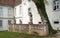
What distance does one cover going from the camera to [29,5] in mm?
31609

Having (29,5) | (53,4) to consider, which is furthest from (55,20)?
(29,5)

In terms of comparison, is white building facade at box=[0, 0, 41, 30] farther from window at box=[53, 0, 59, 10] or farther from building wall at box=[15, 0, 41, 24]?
window at box=[53, 0, 59, 10]

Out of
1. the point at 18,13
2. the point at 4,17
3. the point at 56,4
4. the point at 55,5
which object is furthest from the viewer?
the point at 4,17

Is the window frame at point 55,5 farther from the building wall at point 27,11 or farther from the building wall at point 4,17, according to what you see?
the building wall at point 4,17

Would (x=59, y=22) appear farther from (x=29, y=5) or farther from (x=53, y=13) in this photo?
(x=29, y=5)

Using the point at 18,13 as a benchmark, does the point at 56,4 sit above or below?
above

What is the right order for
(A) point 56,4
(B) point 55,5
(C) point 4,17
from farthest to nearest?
(C) point 4,17
(B) point 55,5
(A) point 56,4

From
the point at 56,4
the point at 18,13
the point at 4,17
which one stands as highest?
the point at 56,4

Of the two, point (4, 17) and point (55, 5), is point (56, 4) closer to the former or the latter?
point (55, 5)

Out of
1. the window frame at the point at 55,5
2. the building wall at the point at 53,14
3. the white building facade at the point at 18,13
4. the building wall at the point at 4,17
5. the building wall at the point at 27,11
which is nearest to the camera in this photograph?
the building wall at the point at 53,14

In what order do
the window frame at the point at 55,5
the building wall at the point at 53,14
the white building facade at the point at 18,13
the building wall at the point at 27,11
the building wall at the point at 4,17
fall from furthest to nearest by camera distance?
the building wall at the point at 4,17 → the white building facade at the point at 18,13 → the building wall at the point at 27,11 → the window frame at the point at 55,5 → the building wall at the point at 53,14

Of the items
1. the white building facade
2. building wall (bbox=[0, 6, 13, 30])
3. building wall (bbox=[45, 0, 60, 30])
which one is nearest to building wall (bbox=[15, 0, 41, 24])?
the white building facade

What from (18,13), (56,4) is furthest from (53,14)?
(18,13)

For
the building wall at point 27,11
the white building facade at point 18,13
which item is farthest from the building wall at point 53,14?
the white building facade at point 18,13
